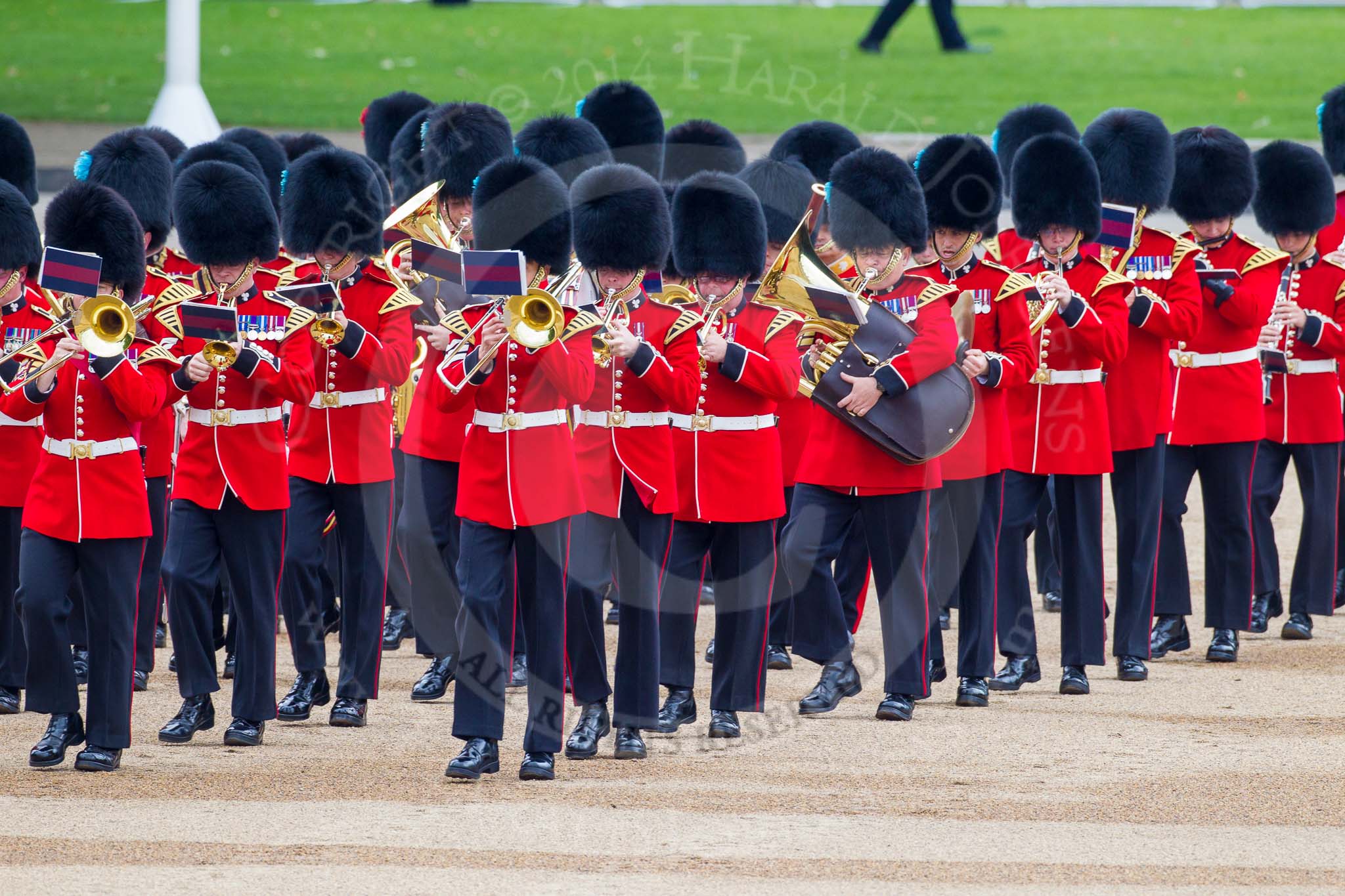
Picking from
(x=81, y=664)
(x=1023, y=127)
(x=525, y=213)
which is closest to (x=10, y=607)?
(x=81, y=664)

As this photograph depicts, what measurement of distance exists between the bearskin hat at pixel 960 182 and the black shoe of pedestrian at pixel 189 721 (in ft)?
6.84

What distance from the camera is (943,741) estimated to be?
5.00 metres

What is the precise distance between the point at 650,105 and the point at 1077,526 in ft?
8.38

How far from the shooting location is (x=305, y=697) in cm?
525

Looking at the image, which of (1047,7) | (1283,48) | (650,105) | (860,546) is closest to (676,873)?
(860,546)

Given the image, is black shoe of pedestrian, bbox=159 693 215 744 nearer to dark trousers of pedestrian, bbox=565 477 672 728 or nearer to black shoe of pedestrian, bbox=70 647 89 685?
black shoe of pedestrian, bbox=70 647 89 685

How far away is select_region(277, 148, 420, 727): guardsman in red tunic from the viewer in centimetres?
517

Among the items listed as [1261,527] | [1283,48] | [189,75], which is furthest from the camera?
[1283,48]

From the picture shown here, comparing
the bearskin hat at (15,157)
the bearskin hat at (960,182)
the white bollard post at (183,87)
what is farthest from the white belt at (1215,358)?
the white bollard post at (183,87)

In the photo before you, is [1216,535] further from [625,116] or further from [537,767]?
[625,116]

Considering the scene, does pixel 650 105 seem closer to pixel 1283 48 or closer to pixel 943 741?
pixel 943 741

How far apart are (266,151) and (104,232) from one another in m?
2.36

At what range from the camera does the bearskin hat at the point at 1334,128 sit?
738 centimetres

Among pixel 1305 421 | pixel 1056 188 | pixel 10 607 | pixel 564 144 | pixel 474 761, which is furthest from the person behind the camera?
pixel 564 144
